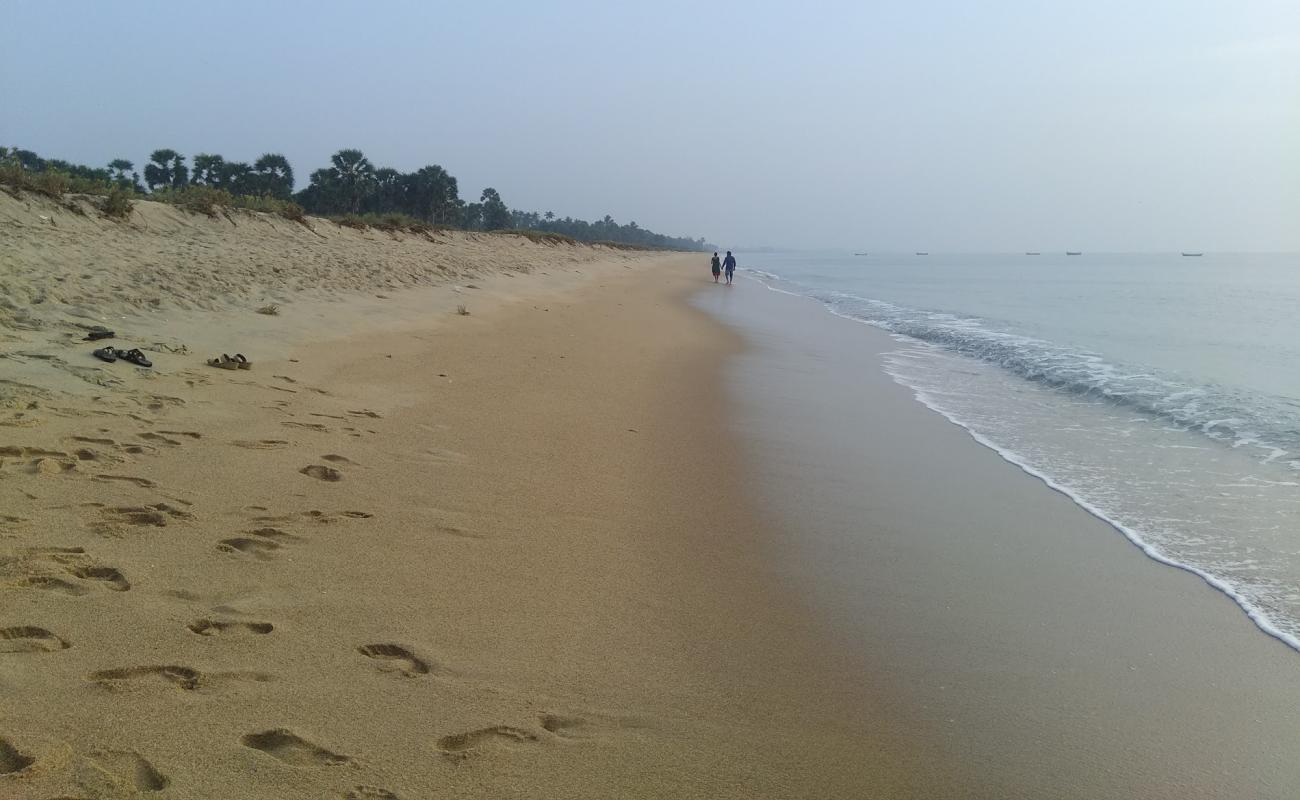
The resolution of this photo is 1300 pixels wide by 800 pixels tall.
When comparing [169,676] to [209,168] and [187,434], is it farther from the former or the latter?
[209,168]

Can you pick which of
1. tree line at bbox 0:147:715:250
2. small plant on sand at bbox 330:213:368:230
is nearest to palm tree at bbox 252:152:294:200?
tree line at bbox 0:147:715:250

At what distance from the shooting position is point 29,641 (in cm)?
249

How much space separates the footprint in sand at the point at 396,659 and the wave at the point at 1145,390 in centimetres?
789

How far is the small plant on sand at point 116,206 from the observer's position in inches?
488

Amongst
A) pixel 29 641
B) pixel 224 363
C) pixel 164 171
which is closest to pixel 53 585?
pixel 29 641

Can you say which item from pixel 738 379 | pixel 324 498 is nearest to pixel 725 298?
pixel 738 379

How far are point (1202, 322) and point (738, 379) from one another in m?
19.1

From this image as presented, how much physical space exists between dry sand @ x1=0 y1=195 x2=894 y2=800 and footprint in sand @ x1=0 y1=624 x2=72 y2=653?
16 millimetres

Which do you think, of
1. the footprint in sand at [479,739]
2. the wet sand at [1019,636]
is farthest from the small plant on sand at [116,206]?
the footprint in sand at [479,739]

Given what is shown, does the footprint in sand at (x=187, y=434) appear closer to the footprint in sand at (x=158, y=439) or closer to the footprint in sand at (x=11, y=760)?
the footprint in sand at (x=158, y=439)

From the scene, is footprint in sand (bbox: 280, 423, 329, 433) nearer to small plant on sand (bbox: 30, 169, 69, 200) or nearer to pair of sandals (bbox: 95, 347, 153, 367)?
pair of sandals (bbox: 95, 347, 153, 367)

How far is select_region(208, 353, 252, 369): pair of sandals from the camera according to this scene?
671cm

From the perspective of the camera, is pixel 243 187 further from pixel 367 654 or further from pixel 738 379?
pixel 367 654

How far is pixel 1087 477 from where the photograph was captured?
6.37 metres
